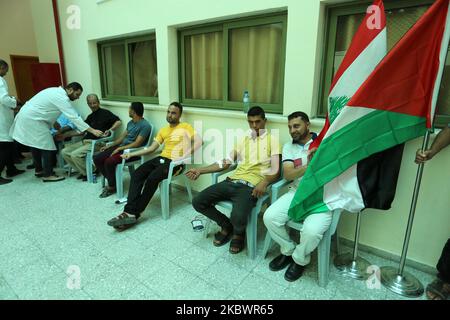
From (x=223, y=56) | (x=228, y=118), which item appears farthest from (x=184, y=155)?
(x=223, y=56)

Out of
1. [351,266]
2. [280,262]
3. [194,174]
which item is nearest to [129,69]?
[194,174]

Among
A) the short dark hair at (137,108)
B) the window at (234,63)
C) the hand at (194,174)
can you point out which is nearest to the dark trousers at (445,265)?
the window at (234,63)

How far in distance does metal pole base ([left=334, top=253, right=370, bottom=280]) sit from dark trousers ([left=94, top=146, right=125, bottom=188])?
2.43 meters

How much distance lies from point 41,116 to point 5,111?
548 millimetres

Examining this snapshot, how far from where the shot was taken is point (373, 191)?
66.1 inches

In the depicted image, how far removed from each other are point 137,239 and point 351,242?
177 cm

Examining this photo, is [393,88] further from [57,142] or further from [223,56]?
[57,142]

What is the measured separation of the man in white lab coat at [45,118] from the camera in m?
3.41

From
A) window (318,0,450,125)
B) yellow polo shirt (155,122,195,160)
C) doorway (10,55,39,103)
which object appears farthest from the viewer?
doorway (10,55,39,103)

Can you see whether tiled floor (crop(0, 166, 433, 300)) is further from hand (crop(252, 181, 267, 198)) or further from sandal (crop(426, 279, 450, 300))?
hand (crop(252, 181, 267, 198))

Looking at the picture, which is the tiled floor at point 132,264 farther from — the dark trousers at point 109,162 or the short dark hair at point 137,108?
the short dark hair at point 137,108

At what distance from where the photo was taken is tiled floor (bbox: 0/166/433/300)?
66.6 inches

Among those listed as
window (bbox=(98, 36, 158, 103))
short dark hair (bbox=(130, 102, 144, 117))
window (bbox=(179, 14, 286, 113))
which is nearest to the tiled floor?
short dark hair (bbox=(130, 102, 144, 117))

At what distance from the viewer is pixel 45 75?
4.24 metres
